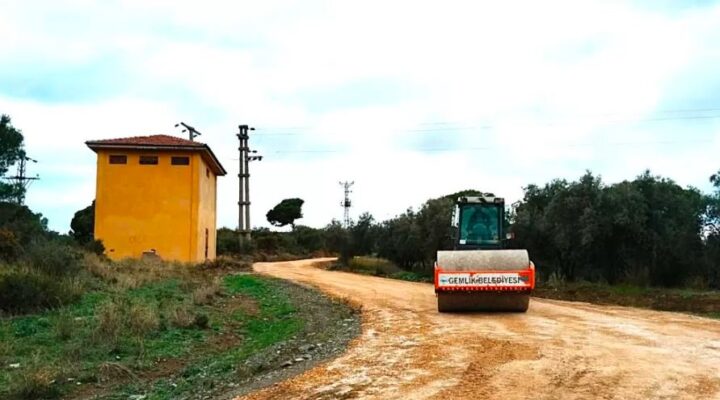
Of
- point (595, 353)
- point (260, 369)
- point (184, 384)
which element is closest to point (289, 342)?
point (260, 369)

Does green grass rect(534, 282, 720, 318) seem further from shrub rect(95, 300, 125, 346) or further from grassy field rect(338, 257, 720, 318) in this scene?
shrub rect(95, 300, 125, 346)

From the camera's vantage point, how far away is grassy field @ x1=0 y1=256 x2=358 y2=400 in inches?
366

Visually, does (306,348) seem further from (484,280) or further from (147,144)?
(147,144)

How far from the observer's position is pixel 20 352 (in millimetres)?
11219

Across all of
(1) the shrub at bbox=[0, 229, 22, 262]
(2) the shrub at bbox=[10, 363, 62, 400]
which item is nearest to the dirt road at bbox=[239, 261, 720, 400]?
(2) the shrub at bbox=[10, 363, 62, 400]

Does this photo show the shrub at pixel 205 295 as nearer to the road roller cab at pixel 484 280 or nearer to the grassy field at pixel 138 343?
the grassy field at pixel 138 343

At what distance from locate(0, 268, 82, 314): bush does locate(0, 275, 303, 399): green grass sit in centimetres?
47

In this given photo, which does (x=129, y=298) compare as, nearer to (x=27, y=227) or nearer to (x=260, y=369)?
(x=260, y=369)

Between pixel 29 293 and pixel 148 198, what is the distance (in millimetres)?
23816

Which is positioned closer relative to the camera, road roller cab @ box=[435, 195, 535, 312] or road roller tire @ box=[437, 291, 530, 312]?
road roller cab @ box=[435, 195, 535, 312]

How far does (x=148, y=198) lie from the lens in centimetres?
3850

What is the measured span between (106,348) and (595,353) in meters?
7.88

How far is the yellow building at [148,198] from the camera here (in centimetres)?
3825

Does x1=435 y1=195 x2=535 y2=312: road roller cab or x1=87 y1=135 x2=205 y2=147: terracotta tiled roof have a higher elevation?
x1=87 y1=135 x2=205 y2=147: terracotta tiled roof
